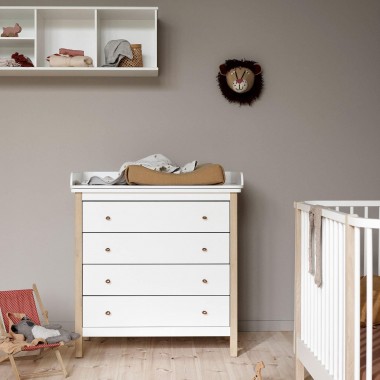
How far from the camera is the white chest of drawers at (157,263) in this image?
10.8ft

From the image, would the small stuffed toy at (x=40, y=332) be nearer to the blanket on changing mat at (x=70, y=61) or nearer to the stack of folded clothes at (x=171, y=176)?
the stack of folded clothes at (x=171, y=176)

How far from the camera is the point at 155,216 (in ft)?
10.8

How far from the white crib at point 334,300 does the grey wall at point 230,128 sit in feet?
2.75

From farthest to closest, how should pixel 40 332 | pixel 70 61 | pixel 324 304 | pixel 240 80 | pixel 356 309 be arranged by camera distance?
pixel 240 80
pixel 70 61
pixel 40 332
pixel 324 304
pixel 356 309

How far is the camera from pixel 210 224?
331 centimetres

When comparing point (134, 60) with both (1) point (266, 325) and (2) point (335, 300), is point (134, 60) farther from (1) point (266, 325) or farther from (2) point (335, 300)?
(2) point (335, 300)

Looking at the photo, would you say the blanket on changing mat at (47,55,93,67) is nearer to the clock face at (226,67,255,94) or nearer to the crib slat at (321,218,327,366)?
the clock face at (226,67,255,94)

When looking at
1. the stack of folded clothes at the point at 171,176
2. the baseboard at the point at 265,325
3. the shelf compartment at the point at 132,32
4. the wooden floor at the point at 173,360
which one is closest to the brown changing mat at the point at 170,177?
the stack of folded clothes at the point at 171,176

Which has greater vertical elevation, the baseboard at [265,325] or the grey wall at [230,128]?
the grey wall at [230,128]

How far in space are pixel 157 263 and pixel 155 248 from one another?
78 mm

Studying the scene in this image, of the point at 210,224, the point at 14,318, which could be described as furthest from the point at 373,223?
the point at 14,318

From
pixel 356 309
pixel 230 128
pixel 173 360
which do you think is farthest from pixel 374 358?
pixel 230 128

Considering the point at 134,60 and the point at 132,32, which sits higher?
the point at 132,32

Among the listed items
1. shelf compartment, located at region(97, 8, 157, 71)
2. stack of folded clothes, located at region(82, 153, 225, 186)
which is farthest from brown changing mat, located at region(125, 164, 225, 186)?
shelf compartment, located at region(97, 8, 157, 71)
